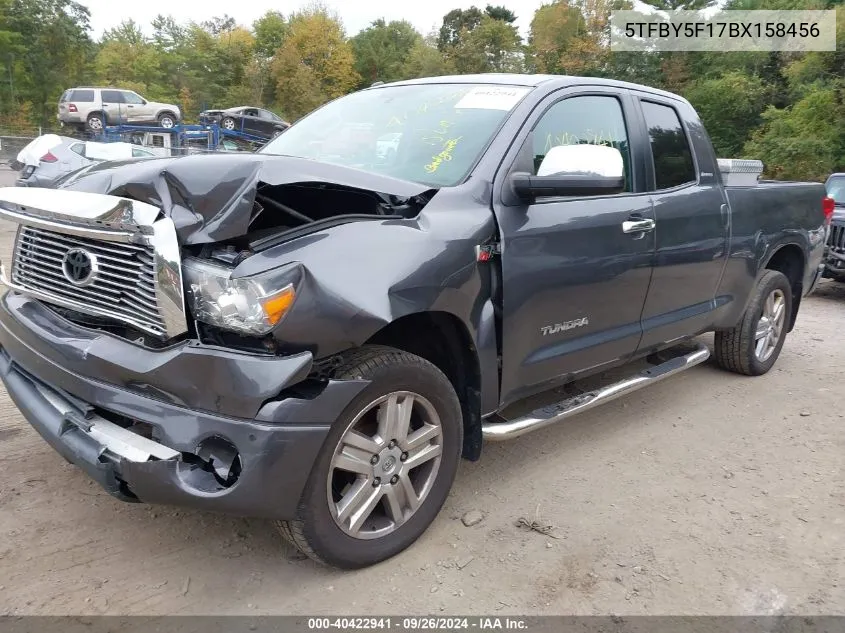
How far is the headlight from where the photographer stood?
2127mm

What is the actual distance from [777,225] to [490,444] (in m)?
2.79

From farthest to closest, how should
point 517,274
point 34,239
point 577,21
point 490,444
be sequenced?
point 577,21, point 490,444, point 517,274, point 34,239

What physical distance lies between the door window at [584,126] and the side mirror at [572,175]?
171 millimetres

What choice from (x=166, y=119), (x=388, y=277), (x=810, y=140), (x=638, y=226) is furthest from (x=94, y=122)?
(x=388, y=277)

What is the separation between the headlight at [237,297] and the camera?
83.7 inches

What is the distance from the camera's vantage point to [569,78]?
11.7 feet

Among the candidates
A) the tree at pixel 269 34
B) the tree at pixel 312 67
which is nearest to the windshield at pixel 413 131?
the tree at pixel 312 67

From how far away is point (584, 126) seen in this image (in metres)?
3.52

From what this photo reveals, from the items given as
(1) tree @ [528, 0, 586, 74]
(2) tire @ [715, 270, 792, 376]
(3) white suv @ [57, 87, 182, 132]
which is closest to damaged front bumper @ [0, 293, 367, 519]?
(2) tire @ [715, 270, 792, 376]

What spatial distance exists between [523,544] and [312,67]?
5349 centimetres

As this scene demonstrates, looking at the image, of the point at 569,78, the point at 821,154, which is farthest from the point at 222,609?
the point at 821,154

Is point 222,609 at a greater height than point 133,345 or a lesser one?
lesser

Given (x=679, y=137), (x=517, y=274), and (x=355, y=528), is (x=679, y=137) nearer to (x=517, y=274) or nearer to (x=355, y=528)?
(x=517, y=274)

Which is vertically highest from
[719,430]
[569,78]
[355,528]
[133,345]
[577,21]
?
[577,21]
